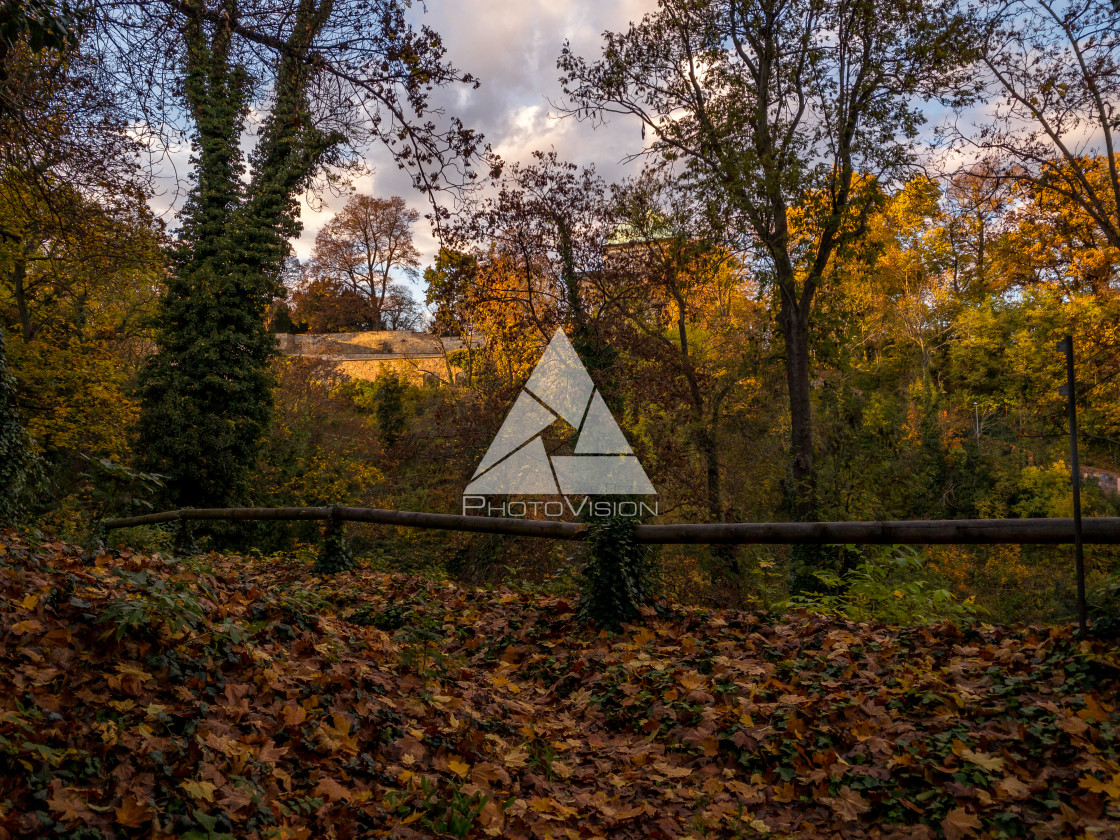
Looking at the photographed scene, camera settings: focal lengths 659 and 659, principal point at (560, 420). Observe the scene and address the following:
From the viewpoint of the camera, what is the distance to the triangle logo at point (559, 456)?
44.3 feet

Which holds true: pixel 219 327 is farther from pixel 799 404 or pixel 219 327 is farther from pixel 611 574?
pixel 611 574

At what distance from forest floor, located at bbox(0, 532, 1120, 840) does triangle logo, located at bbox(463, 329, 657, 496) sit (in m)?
8.63

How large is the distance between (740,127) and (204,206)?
1400 centimetres

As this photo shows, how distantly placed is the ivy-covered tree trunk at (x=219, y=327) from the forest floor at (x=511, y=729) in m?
13.6

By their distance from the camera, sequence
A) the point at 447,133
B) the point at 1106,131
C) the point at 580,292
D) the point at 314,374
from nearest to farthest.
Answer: the point at 447,133
the point at 1106,131
the point at 580,292
the point at 314,374

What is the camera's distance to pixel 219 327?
58.7ft

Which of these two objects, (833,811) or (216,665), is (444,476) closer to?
(216,665)

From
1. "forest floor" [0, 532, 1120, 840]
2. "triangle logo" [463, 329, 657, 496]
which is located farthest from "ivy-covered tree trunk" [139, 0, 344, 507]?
"forest floor" [0, 532, 1120, 840]

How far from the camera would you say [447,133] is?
5496mm

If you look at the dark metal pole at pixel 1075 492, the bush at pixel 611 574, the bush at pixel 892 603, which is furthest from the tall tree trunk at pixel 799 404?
the dark metal pole at pixel 1075 492

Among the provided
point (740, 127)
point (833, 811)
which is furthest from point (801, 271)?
point (833, 811)

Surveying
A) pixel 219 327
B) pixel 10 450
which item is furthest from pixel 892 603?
pixel 219 327

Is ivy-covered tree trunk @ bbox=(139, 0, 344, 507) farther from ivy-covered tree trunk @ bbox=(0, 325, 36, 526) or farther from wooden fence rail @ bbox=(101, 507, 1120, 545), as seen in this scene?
wooden fence rail @ bbox=(101, 507, 1120, 545)

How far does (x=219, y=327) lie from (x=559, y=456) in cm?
1053
